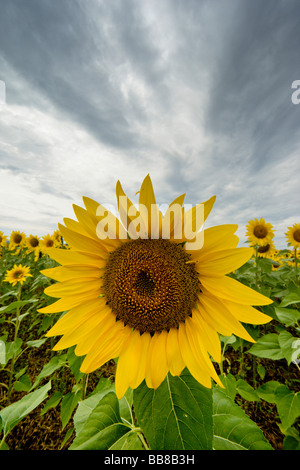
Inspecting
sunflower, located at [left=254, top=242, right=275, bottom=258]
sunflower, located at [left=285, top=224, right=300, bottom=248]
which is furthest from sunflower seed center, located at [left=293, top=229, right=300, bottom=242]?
sunflower, located at [left=254, top=242, right=275, bottom=258]

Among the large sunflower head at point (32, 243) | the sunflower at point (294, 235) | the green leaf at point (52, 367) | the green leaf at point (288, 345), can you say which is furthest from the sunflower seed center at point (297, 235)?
the large sunflower head at point (32, 243)

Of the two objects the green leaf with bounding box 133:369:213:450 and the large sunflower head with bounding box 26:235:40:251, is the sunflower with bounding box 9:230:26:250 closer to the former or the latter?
the large sunflower head with bounding box 26:235:40:251

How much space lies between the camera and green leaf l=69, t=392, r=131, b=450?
998 millimetres

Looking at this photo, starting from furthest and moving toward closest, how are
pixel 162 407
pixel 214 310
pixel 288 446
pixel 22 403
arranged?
pixel 288 446 → pixel 22 403 → pixel 214 310 → pixel 162 407

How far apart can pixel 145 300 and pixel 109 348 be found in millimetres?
264

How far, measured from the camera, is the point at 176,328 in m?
1.04

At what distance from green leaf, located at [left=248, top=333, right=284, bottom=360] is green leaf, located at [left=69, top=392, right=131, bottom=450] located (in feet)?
5.29

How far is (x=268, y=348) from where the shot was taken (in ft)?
7.59

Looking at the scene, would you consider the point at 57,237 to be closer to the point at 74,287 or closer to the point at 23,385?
the point at 23,385

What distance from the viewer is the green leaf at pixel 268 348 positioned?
223 centimetres

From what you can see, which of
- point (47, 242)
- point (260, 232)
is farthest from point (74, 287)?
point (47, 242)

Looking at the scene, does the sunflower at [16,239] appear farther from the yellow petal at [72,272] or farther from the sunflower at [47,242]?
the yellow petal at [72,272]
